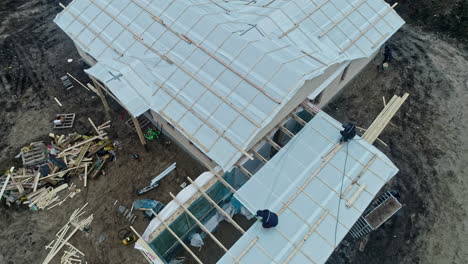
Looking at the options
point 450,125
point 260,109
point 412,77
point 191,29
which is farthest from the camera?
point 412,77

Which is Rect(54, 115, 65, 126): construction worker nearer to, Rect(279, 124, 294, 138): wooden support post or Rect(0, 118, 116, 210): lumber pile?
Rect(0, 118, 116, 210): lumber pile

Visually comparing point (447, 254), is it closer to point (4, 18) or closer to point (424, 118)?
point (424, 118)

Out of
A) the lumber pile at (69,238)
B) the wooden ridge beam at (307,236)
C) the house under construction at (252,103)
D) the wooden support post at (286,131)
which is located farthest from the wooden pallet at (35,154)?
the wooden ridge beam at (307,236)

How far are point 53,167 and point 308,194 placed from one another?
1805 centimetres

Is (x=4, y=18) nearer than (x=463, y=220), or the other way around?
(x=463, y=220)

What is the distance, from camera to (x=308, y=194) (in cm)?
1658

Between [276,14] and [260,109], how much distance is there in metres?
8.20

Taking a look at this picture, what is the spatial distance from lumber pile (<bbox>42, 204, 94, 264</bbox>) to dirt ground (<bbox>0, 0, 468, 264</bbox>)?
16.2 inches

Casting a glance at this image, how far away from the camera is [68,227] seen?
20.2 metres

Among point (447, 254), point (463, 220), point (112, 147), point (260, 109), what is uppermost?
point (260, 109)

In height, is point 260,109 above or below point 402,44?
below

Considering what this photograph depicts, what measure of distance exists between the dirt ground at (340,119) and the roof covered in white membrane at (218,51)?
510 cm

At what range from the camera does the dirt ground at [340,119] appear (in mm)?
19719

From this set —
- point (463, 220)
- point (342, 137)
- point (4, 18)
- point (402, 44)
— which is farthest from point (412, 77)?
point (4, 18)
